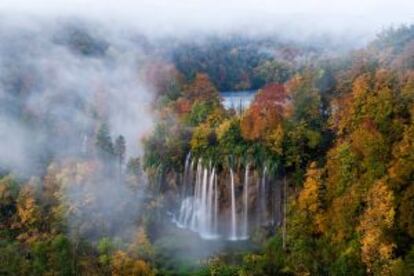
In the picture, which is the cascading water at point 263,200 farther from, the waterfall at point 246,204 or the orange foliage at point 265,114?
the orange foliage at point 265,114

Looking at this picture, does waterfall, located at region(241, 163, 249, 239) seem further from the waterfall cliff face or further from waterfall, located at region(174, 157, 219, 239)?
waterfall, located at region(174, 157, 219, 239)

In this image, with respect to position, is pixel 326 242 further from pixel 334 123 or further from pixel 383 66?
pixel 383 66

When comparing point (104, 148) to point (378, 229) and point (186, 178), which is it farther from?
point (378, 229)

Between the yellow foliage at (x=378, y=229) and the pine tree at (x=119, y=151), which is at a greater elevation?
the pine tree at (x=119, y=151)

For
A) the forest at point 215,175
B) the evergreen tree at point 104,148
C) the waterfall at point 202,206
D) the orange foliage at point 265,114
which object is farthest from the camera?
the evergreen tree at point 104,148

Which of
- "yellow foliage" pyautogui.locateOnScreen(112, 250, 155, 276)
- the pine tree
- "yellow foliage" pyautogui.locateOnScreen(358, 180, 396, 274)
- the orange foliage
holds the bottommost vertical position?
"yellow foliage" pyautogui.locateOnScreen(112, 250, 155, 276)

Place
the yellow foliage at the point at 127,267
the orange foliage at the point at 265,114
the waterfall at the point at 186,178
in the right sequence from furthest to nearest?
the waterfall at the point at 186,178, the orange foliage at the point at 265,114, the yellow foliage at the point at 127,267

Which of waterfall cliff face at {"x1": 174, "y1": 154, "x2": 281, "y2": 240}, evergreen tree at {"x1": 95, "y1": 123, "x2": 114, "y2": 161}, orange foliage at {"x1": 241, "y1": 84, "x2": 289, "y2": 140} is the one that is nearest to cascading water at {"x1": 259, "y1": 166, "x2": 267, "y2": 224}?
waterfall cliff face at {"x1": 174, "y1": 154, "x2": 281, "y2": 240}

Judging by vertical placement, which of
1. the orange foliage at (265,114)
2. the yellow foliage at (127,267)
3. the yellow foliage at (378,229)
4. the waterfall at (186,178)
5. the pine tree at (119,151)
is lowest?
the yellow foliage at (127,267)

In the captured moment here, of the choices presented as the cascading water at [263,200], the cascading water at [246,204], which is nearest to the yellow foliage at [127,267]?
the cascading water at [246,204]
